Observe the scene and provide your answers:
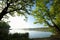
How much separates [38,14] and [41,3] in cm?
340

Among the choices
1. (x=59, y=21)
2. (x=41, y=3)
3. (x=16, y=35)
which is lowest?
(x=16, y=35)

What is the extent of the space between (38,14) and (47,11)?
9.29ft

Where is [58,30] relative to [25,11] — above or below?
below

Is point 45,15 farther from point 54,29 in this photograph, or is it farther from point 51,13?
point 54,29

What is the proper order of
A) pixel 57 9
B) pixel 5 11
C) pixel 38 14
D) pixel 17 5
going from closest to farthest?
1. pixel 5 11
2. pixel 17 5
3. pixel 57 9
4. pixel 38 14

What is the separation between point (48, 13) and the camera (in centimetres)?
4769

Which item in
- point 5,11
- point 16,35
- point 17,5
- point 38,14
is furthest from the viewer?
point 38,14

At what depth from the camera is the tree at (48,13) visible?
46.9 m

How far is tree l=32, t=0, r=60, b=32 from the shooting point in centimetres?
4694

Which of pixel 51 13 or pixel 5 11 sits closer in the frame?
pixel 5 11

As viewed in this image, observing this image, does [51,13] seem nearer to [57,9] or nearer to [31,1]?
[57,9]

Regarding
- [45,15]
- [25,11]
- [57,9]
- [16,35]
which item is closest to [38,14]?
[45,15]

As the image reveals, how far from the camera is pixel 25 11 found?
113 ft

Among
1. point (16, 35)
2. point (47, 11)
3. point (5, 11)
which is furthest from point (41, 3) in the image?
point (16, 35)
